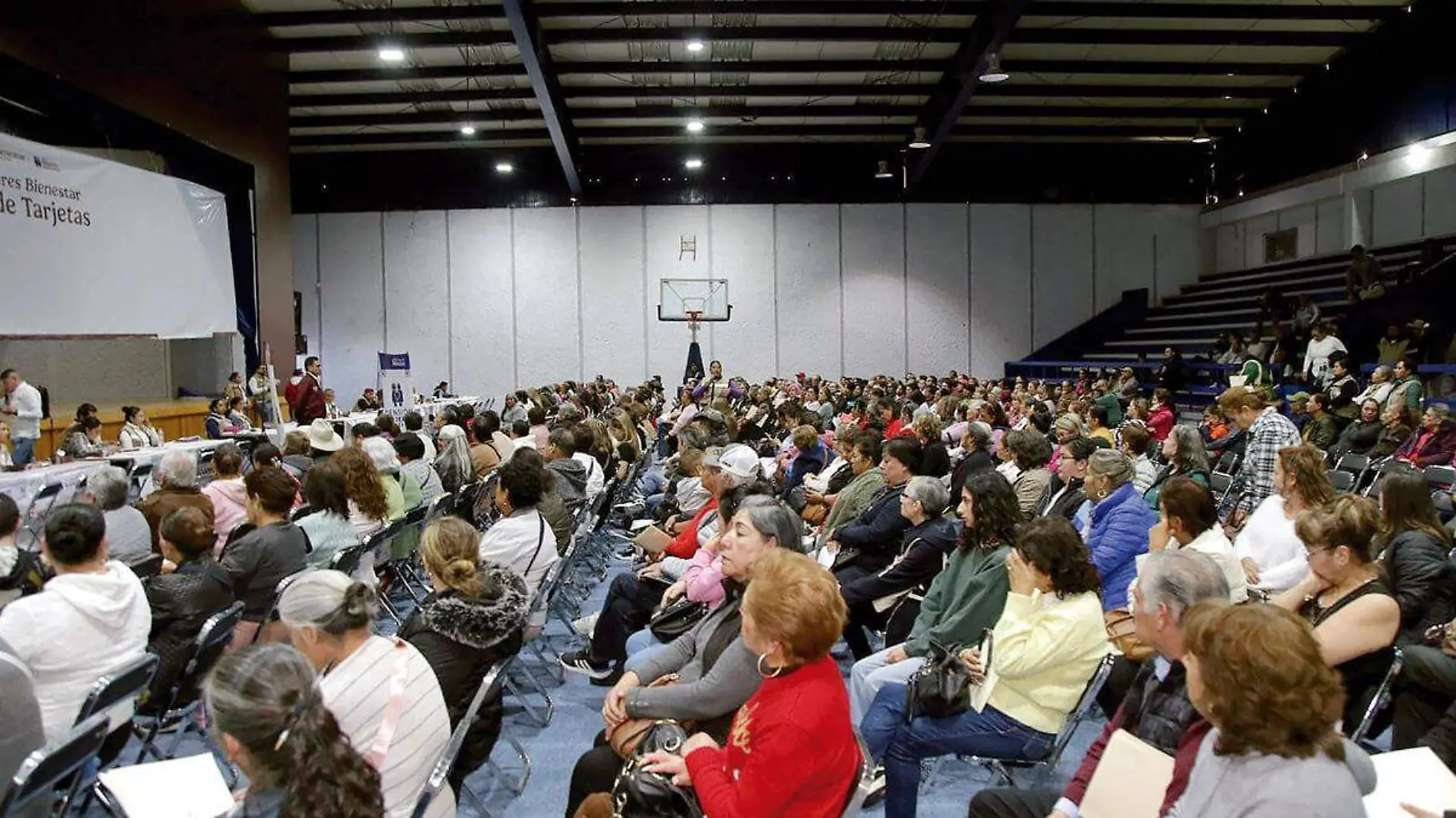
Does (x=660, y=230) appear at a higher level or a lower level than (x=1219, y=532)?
higher

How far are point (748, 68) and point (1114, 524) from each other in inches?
483

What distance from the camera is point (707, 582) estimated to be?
3828 millimetres

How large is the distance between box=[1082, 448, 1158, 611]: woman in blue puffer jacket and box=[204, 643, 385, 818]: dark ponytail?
8.84 ft

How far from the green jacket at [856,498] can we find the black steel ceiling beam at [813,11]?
926cm

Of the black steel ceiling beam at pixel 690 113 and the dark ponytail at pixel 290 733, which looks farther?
the black steel ceiling beam at pixel 690 113

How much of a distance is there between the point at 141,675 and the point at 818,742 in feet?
6.13

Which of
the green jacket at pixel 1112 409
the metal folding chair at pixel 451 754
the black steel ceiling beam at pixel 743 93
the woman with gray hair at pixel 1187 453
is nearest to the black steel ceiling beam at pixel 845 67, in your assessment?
the black steel ceiling beam at pixel 743 93

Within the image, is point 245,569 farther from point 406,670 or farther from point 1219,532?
point 1219,532

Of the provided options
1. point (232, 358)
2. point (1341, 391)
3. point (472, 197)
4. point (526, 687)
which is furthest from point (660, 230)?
point (526, 687)

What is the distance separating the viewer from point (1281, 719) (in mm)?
1671

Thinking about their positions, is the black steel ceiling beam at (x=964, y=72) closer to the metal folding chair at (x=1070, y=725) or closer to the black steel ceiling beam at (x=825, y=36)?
the black steel ceiling beam at (x=825, y=36)

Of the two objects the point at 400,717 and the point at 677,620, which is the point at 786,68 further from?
the point at 400,717

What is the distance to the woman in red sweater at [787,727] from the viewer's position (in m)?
2.09

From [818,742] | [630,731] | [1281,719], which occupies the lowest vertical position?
[630,731]
